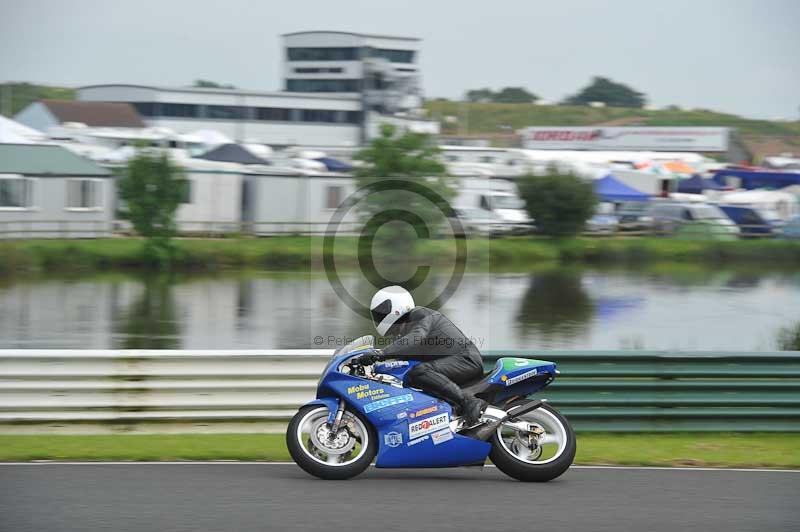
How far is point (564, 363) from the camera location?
10531 mm

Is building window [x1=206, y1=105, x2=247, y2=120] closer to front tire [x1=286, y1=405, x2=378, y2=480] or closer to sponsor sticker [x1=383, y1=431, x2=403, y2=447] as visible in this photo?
front tire [x1=286, y1=405, x2=378, y2=480]

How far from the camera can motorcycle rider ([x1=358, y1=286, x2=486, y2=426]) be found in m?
8.23

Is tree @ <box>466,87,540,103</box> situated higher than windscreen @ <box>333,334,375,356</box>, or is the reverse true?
tree @ <box>466,87,540,103</box>

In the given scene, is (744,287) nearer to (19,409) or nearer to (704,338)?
(704,338)

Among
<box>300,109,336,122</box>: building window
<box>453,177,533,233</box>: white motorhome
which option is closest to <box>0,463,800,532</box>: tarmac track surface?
<box>453,177,533,233</box>: white motorhome

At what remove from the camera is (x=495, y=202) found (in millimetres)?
49375

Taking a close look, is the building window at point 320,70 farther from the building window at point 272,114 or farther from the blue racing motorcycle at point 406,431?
the blue racing motorcycle at point 406,431

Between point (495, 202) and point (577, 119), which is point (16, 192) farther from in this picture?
point (577, 119)

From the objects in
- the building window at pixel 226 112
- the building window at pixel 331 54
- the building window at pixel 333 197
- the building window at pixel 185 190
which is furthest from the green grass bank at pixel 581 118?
the building window at pixel 185 190

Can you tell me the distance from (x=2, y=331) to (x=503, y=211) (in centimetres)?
2867

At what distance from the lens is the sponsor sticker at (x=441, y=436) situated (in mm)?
8180

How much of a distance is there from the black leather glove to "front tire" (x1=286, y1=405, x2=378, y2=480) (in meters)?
0.43

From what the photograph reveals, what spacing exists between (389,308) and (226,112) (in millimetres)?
72928

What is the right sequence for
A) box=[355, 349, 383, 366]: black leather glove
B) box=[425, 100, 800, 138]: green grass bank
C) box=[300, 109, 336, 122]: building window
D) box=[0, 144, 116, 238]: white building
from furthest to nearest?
box=[425, 100, 800, 138]: green grass bank → box=[300, 109, 336, 122]: building window → box=[0, 144, 116, 238]: white building → box=[355, 349, 383, 366]: black leather glove
